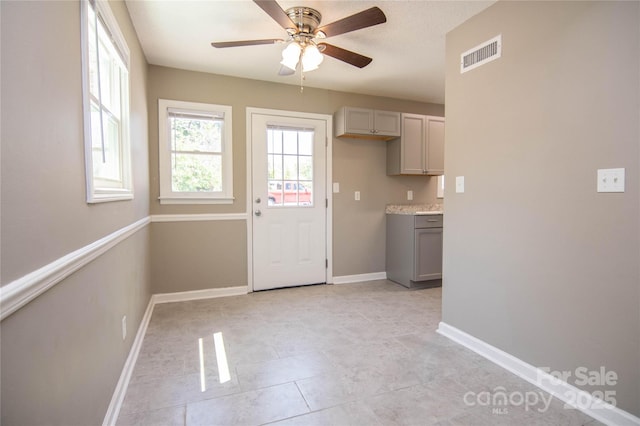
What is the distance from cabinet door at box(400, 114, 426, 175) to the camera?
405 cm

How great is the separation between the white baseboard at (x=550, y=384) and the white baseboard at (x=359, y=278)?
174 centimetres

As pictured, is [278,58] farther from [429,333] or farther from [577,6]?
[429,333]

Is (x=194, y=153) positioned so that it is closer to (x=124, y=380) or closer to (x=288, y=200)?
(x=288, y=200)

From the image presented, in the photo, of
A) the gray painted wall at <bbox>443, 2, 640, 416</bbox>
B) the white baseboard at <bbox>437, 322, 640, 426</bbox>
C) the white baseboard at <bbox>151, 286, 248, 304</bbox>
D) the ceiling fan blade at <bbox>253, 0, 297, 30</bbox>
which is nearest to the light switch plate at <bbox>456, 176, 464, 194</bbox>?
the gray painted wall at <bbox>443, 2, 640, 416</bbox>

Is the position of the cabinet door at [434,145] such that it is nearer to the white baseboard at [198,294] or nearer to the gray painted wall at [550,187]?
the gray painted wall at [550,187]

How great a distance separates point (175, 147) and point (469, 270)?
296 cm

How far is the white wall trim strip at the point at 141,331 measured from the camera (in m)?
1.58

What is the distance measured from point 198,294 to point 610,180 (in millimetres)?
3435

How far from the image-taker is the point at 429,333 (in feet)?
8.46

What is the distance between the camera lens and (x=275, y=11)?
186cm

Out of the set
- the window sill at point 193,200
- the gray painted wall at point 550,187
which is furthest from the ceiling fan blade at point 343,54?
the window sill at point 193,200

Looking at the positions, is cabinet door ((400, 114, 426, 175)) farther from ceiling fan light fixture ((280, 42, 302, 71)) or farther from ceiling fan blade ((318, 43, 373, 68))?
ceiling fan light fixture ((280, 42, 302, 71))

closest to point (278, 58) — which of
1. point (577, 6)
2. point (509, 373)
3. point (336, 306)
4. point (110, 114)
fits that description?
point (110, 114)

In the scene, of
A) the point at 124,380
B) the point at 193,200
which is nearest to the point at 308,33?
the point at 193,200
